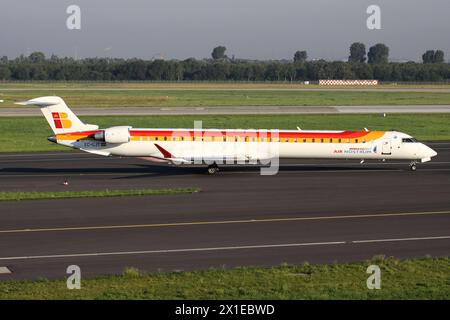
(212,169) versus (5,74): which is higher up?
(5,74)

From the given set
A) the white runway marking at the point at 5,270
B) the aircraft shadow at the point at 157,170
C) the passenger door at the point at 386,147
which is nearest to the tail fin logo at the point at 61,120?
the aircraft shadow at the point at 157,170

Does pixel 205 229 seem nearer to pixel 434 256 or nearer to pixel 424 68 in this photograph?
pixel 434 256

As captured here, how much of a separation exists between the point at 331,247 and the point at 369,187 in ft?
44.3

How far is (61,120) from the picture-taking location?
41.1 meters

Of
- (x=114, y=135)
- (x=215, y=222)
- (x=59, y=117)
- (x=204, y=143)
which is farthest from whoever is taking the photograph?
(x=59, y=117)

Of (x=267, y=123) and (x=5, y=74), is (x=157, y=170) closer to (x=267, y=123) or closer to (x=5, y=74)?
(x=267, y=123)

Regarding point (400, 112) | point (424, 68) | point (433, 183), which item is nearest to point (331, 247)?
point (433, 183)

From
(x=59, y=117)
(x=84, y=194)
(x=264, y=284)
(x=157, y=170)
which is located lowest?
(x=157, y=170)

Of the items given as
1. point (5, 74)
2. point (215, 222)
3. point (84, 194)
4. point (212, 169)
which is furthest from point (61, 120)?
point (5, 74)

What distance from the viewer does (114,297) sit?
57.6 ft

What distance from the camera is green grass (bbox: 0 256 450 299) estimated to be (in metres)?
17.8

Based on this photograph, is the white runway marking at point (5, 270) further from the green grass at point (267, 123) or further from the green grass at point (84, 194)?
the green grass at point (267, 123)

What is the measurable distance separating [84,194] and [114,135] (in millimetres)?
6997
